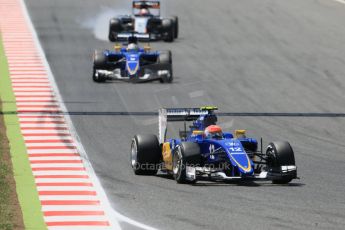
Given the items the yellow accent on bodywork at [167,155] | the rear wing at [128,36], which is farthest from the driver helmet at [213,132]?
the rear wing at [128,36]

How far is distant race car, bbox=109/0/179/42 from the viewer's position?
1966 inches

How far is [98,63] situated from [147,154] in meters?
16.2

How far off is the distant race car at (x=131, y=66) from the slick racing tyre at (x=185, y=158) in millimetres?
16960

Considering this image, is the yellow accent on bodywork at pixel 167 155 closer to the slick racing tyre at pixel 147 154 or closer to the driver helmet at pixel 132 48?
the slick racing tyre at pixel 147 154

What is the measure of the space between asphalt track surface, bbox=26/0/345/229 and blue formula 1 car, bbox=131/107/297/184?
0.32 metres

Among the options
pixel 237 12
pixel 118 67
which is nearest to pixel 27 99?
pixel 118 67

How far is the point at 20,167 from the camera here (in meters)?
25.6

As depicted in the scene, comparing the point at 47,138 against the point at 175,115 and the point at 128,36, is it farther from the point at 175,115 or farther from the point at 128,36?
the point at 128,36

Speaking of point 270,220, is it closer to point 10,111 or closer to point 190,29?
point 10,111

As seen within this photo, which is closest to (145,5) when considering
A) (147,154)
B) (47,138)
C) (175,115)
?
(47,138)

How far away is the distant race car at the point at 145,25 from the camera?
49.9 meters

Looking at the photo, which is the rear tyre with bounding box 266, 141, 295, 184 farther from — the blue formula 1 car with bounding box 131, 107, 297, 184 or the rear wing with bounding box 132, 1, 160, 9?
the rear wing with bounding box 132, 1, 160, 9

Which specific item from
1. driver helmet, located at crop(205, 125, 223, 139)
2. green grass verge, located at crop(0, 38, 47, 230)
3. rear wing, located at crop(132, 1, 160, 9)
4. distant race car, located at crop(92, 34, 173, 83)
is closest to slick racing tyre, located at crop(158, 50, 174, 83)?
distant race car, located at crop(92, 34, 173, 83)

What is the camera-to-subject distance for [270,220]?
63.4ft
